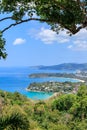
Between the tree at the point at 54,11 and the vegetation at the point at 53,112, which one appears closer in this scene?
the tree at the point at 54,11

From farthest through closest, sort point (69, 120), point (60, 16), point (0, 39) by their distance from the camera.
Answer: point (69, 120)
point (60, 16)
point (0, 39)

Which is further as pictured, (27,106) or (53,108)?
(53,108)

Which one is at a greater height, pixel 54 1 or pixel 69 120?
pixel 54 1

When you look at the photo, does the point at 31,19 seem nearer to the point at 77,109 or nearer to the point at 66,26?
the point at 66,26

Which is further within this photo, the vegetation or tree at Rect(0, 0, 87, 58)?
the vegetation

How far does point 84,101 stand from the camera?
4666cm

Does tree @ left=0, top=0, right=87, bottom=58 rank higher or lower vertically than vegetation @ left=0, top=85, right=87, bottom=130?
higher

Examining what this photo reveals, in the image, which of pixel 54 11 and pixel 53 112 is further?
pixel 53 112

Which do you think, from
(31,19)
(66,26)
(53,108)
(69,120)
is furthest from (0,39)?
(53,108)

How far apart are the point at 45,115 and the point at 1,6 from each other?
3803 centimetres

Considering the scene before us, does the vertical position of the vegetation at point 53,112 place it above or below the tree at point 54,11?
below

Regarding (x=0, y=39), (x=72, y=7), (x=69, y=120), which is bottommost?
(x=69, y=120)

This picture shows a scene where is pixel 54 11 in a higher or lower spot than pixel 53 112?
higher

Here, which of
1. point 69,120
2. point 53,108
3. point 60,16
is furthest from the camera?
point 53,108
